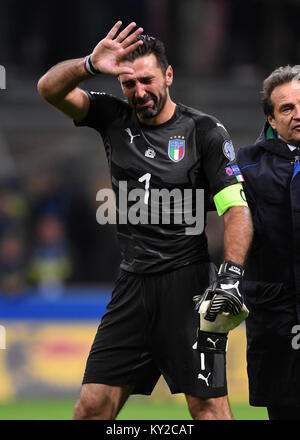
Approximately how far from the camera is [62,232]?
41.4 ft

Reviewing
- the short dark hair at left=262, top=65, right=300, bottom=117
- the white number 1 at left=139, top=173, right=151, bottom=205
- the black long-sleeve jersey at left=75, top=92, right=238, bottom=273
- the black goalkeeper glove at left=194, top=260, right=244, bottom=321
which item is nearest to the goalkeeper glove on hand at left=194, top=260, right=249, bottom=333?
the black goalkeeper glove at left=194, top=260, right=244, bottom=321

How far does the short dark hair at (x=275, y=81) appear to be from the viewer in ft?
17.0

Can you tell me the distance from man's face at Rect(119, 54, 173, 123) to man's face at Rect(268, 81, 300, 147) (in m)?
0.64

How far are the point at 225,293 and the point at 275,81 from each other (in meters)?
1.29

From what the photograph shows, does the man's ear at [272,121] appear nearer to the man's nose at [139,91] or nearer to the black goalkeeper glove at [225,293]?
the man's nose at [139,91]

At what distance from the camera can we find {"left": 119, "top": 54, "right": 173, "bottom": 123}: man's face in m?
4.96

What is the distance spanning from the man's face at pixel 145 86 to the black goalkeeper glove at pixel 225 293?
2.97 ft

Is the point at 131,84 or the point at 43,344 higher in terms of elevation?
the point at 131,84

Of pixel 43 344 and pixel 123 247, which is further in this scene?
pixel 43 344

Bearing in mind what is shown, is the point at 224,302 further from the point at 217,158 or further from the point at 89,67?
the point at 89,67
